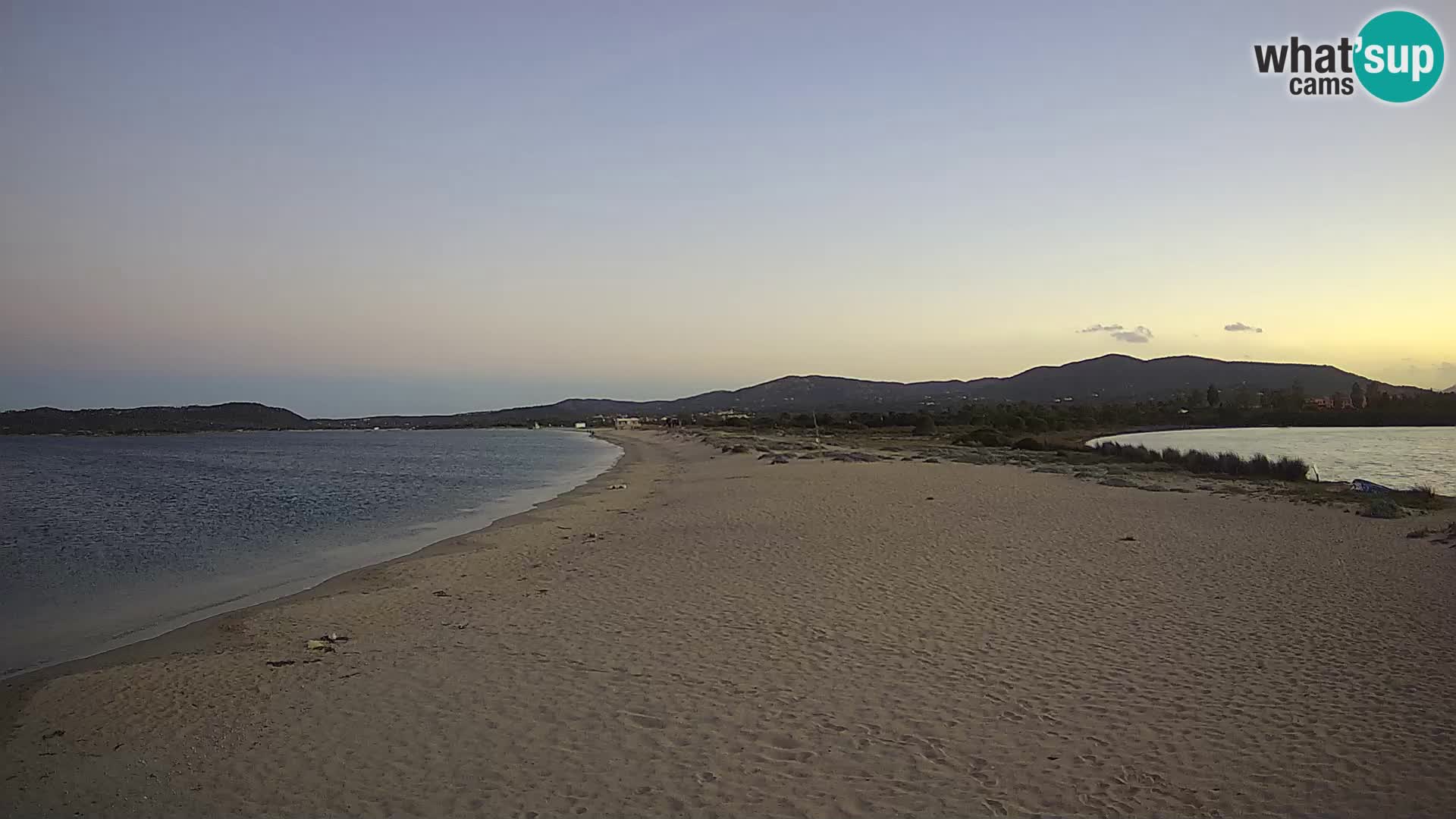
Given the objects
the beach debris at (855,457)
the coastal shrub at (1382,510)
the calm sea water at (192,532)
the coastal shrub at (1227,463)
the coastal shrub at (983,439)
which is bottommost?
the calm sea water at (192,532)

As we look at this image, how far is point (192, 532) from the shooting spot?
19.8m

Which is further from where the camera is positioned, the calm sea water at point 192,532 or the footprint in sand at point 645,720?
the calm sea water at point 192,532

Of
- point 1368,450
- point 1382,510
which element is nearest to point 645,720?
point 1382,510

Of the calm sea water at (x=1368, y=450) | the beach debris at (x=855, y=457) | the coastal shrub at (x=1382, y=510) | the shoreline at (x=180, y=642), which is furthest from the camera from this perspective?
the beach debris at (x=855, y=457)

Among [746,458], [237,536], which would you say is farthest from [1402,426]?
[237,536]

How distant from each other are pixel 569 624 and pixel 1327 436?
75.4 m

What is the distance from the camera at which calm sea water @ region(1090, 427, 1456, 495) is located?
3106 cm

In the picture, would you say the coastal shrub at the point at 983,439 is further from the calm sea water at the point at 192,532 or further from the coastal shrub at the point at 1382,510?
the coastal shrub at the point at 1382,510

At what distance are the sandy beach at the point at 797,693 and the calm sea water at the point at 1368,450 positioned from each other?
2161cm

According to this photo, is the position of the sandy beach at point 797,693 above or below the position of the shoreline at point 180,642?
above

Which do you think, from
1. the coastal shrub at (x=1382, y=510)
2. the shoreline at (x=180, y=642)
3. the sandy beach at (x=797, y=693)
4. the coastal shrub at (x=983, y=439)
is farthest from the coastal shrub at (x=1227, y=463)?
the shoreline at (x=180, y=642)

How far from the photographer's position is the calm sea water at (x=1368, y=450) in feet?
102

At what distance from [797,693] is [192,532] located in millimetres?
18351

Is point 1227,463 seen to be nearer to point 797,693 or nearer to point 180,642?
point 797,693
